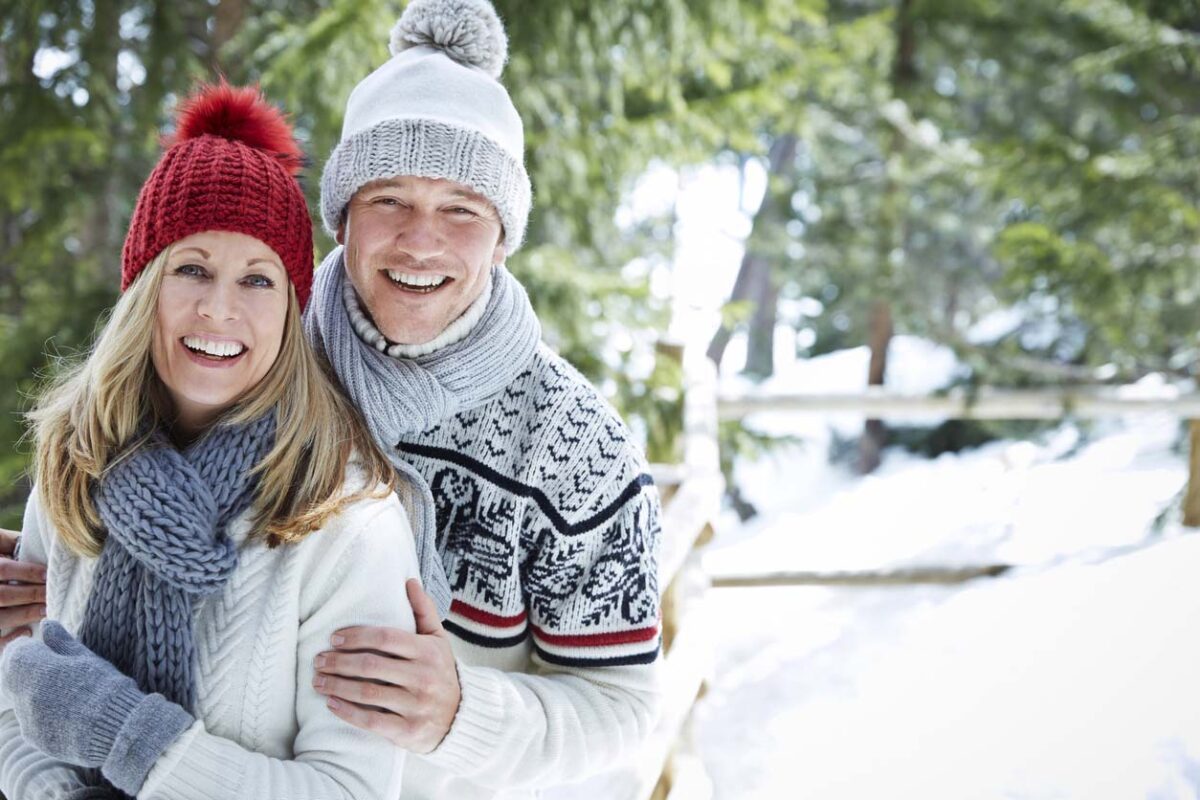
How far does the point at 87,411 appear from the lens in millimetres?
1360

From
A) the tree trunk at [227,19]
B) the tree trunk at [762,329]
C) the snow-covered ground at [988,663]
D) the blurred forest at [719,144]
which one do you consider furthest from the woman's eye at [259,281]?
the tree trunk at [762,329]

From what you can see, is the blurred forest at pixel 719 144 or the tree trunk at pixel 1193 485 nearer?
the blurred forest at pixel 719 144

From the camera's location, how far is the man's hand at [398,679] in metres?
1.25

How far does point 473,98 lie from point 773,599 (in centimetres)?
504

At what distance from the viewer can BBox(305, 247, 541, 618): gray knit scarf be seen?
4.99ft

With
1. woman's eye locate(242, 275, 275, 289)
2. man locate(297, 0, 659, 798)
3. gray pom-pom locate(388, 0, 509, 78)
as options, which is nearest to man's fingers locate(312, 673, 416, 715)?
man locate(297, 0, 659, 798)

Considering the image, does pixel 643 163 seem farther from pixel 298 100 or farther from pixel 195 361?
pixel 195 361

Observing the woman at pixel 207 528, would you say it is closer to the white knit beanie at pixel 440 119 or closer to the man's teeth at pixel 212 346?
the man's teeth at pixel 212 346

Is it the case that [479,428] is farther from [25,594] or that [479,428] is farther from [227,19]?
[227,19]

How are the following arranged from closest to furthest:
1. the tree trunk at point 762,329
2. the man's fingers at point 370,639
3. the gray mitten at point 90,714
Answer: the gray mitten at point 90,714, the man's fingers at point 370,639, the tree trunk at point 762,329

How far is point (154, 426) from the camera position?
1.36m

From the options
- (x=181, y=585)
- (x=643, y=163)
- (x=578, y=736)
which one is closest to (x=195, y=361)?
(x=181, y=585)

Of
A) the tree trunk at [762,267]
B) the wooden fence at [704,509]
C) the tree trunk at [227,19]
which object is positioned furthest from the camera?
the tree trunk at [762,267]

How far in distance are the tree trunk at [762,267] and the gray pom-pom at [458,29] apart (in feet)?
30.1
